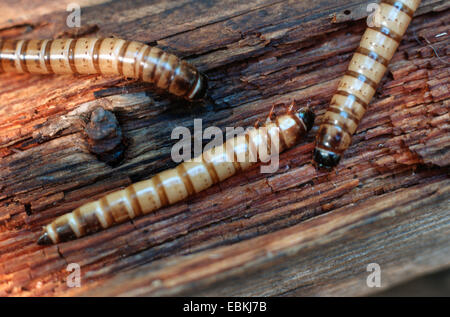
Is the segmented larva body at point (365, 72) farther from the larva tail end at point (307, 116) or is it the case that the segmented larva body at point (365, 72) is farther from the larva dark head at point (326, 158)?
the larva tail end at point (307, 116)

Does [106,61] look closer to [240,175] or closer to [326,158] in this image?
[240,175]

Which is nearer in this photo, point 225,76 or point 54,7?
point 225,76

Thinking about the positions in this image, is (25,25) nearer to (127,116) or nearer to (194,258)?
(127,116)

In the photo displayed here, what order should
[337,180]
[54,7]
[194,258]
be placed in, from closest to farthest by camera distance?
[194,258] < [337,180] < [54,7]

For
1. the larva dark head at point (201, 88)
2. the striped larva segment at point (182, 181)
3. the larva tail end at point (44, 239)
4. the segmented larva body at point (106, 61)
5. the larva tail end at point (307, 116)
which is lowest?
the larva tail end at point (44, 239)

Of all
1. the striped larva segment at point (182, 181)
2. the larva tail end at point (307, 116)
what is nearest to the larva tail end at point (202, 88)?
the striped larva segment at point (182, 181)

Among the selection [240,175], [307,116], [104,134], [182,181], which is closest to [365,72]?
[307,116]
